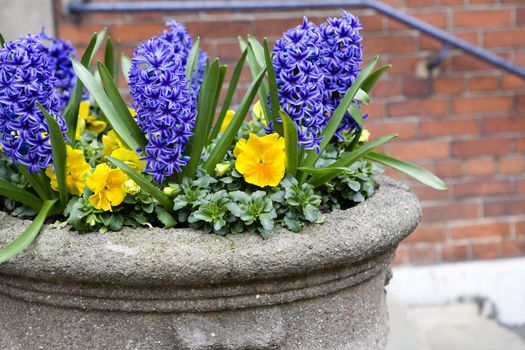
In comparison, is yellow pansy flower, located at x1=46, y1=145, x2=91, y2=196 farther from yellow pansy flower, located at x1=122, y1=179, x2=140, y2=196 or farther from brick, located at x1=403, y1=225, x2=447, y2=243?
brick, located at x1=403, y1=225, x2=447, y2=243

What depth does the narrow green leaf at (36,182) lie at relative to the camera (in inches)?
61.0

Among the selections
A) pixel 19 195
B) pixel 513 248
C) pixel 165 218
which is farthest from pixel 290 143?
pixel 513 248

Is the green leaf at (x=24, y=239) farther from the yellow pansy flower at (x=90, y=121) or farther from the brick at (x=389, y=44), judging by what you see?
the brick at (x=389, y=44)

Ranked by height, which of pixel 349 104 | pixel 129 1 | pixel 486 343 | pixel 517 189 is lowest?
pixel 486 343

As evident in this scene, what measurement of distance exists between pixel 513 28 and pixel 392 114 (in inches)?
23.5

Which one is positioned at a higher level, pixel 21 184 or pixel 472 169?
pixel 21 184

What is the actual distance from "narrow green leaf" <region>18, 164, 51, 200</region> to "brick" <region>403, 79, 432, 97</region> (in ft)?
6.08

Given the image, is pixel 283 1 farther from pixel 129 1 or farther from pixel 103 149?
pixel 103 149

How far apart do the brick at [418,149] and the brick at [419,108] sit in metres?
0.12

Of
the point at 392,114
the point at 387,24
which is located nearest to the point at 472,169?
the point at 392,114

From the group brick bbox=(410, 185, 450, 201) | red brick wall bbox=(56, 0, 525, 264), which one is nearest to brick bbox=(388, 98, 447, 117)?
red brick wall bbox=(56, 0, 525, 264)

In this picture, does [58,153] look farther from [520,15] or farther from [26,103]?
[520,15]

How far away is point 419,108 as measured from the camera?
309cm

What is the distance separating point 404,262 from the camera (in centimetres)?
323
